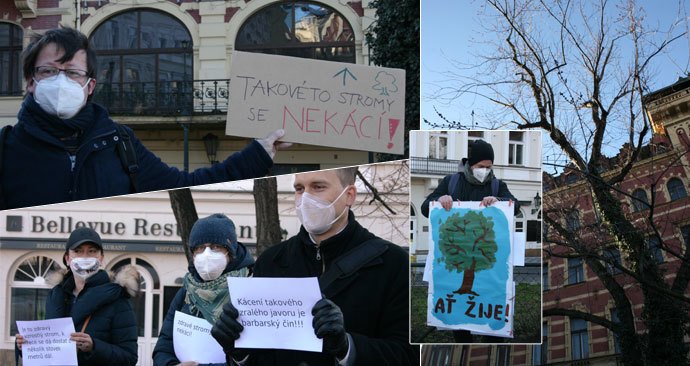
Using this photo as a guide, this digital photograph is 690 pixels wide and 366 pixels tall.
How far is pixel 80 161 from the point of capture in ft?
26.3

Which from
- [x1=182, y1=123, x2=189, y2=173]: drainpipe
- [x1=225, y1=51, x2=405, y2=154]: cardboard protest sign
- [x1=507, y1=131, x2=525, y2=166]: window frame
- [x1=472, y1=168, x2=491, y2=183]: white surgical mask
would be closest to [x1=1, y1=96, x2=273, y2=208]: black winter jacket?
[x1=225, y1=51, x2=405, y2=154]: cardboard protest sign

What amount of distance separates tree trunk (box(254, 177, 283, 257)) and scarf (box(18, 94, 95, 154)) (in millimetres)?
1392

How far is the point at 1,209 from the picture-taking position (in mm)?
8250

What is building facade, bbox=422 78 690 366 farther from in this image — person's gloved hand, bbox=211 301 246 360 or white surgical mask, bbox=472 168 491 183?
person's gloved hand, bbox=211 301 246 360

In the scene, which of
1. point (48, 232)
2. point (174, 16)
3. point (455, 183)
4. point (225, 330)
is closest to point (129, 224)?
point (48, 232)

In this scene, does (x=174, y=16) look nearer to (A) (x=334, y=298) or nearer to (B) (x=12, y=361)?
(B) (x=12, y=361)

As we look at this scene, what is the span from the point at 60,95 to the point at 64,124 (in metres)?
0.42

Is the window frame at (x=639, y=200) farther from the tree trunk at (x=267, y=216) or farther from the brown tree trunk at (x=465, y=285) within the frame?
the tree trunk at (x=267, y=216)

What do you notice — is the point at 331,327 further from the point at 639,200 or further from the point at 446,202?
the point at 639,200

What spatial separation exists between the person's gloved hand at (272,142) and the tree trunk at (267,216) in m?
0.86

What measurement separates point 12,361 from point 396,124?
3.04m

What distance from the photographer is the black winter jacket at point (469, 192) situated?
7.50 metres

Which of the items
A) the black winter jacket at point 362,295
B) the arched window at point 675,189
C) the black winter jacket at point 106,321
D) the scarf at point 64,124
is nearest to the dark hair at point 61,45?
the scarf at point 64,124

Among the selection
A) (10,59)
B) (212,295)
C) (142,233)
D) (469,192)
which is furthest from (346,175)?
(10,59)
